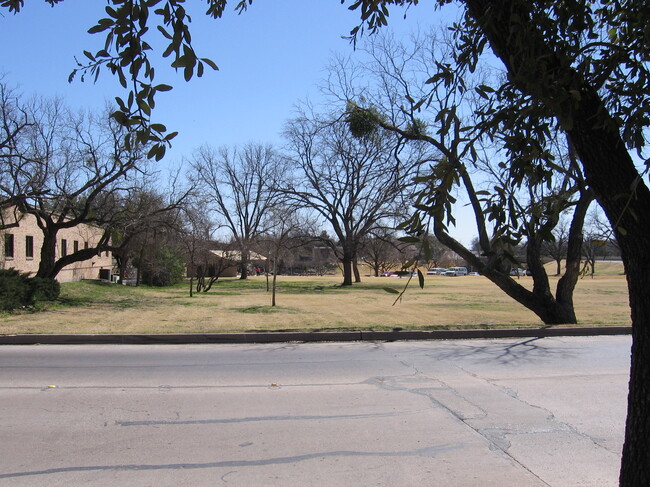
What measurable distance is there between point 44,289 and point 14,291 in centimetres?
226

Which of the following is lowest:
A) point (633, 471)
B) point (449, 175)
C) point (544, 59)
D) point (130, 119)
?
point (633, 471)

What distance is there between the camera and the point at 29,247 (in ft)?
100

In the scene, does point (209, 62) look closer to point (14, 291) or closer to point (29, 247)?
point (14, 291)

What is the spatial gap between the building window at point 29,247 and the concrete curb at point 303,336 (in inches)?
803

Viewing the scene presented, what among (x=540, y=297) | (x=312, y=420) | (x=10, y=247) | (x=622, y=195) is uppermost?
(x=10, y=247)

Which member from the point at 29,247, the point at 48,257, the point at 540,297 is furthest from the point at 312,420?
the point at 29,247

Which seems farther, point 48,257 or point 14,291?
point 48,257

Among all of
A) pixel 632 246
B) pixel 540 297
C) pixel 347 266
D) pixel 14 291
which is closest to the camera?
pixel 632 246

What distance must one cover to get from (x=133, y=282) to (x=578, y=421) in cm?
4213

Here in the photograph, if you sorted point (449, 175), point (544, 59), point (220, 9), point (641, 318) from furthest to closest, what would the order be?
point (220, 9) < point (544, 59) < point (449, 175) < point (641, 318)

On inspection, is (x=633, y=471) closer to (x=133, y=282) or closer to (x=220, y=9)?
(x=220, y=9)

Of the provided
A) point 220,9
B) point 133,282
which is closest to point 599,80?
point 220,9

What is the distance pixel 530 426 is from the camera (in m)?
5.81

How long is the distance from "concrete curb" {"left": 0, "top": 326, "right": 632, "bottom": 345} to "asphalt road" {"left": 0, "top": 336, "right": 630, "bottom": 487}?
1830 mm
